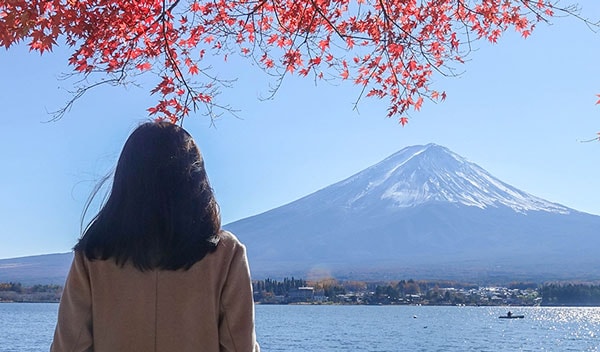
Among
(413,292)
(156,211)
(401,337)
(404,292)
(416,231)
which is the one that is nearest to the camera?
(156,211)

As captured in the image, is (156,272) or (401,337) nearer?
(156,272)

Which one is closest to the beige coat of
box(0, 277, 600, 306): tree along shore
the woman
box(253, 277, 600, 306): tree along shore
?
the woman

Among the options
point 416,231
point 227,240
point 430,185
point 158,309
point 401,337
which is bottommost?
point 401,337

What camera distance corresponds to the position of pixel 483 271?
2704 inches

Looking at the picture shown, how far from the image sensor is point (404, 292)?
193 feet

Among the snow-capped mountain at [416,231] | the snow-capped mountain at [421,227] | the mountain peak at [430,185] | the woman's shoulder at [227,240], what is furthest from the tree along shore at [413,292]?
the woman's shoulder at [227,240]

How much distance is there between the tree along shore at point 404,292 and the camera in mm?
55969

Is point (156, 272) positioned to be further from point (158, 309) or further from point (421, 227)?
point (421, 227)

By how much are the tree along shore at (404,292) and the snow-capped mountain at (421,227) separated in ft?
26.4

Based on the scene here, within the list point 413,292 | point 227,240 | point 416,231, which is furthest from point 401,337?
point 416,231

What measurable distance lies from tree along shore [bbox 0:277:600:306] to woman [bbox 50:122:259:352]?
172ft

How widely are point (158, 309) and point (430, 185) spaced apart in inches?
3866

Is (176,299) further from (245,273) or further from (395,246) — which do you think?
(395,246)

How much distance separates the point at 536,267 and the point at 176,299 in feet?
237
